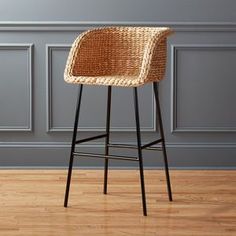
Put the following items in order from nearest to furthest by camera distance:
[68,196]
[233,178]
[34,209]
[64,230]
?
[64,230]
[34,209]
[68,196]
[233,178]

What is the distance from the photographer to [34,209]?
2.76m

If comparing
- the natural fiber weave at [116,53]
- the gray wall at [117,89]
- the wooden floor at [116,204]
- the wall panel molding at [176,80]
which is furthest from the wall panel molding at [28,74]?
the wall panel molding at [176,80]

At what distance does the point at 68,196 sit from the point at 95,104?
2.70 ft

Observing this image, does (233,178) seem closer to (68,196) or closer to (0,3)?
(68,196)

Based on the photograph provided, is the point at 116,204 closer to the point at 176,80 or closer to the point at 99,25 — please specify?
the point at 176,80

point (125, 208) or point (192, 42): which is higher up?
point (192, 42)

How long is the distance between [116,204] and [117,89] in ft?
3.13

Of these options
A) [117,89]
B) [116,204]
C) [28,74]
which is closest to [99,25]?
[117,89]

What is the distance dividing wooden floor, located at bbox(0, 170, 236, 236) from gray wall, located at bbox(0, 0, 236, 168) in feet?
0.52

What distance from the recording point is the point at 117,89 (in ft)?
11.9

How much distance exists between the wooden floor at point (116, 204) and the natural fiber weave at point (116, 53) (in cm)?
59

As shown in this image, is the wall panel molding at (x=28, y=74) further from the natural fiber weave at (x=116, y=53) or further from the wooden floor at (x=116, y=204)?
the natural fiber weave at (x=116, y=53)

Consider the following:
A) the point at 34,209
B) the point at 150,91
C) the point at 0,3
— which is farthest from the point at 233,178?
the point at 0,3

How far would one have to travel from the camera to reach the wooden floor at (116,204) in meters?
2.49
